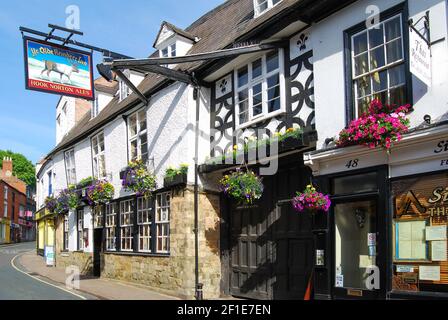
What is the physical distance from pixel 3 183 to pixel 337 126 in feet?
192

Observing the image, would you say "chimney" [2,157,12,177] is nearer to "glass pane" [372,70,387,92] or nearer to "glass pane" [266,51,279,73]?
"glass pane" [266,51,279,73]

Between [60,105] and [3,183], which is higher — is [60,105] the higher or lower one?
the higher one

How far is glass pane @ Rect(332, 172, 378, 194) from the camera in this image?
803cm

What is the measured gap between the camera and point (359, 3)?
8453 mm

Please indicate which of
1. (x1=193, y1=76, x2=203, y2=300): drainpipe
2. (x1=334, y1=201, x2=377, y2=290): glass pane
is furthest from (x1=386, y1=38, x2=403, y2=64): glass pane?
(x1=193, y1=76, x2=203, y2=300): drainpipe

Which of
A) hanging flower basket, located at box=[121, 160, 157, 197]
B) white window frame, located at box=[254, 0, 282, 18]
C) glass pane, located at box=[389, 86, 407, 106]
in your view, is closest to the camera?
glass pane, located at box=[389, 86, 407, 106]

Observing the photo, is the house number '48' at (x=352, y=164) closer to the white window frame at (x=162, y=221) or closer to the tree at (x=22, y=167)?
Answer: the white window frame at (x=162, y=221)

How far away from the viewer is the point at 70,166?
22.7 meters

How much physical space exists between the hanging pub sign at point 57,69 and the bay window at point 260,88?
453 centimetres

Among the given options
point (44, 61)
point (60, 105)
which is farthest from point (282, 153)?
point (60, 105)

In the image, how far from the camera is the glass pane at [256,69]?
11.4 meters

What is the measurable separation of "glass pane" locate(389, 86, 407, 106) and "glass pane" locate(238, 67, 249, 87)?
458 centimetres

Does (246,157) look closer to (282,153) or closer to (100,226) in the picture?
(282,153)

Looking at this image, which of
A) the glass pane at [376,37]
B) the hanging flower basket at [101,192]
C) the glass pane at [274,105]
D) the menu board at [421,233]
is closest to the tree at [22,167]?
the hanging flower basket at [101,192]
